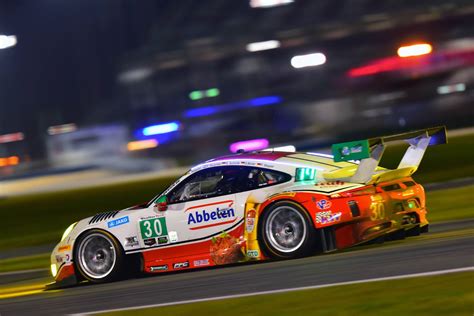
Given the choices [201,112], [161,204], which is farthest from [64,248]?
[201,112]

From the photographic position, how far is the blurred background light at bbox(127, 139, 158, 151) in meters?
42.8

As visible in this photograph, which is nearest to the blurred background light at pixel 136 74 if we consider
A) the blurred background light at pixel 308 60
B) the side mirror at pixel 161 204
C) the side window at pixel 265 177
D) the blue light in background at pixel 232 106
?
the blue light in background at pixel 232 106

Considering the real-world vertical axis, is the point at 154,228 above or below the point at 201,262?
above

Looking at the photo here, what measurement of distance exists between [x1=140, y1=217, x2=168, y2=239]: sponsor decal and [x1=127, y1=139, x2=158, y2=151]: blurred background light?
3340cm

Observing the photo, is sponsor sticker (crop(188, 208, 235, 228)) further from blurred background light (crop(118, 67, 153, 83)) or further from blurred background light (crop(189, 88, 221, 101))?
blurred background light (crop(118, 67, 153, 83))

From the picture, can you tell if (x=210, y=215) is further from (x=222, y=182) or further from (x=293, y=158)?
(x=293, y=158)

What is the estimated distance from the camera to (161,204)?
30.1 feet

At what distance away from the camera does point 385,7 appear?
50719mm

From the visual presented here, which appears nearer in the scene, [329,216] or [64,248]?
[329,216]

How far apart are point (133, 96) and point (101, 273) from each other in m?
47.6

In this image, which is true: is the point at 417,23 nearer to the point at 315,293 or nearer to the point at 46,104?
the point at 46,104

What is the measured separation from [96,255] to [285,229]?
2417 mm

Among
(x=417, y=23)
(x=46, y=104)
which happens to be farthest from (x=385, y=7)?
(x=46, y=104)

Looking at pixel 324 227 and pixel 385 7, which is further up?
pixel 385 7
